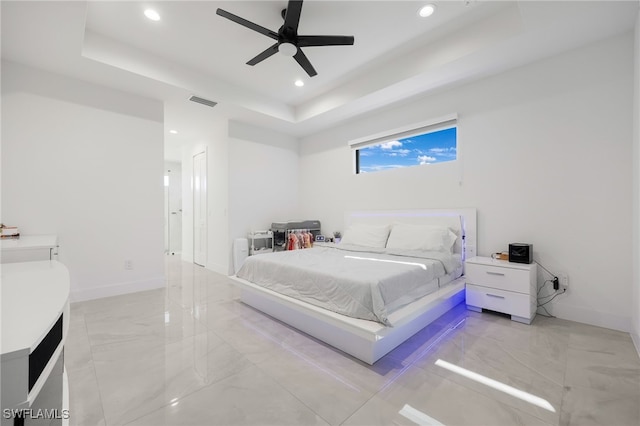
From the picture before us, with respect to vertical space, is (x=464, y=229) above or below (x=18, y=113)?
below

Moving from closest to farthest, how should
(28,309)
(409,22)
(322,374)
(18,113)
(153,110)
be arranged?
(28,309) < (322,374) < (409,22) < (18,113) < (153,110)

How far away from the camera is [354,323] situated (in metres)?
1.93

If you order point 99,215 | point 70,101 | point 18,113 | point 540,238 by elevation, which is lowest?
point 540,238

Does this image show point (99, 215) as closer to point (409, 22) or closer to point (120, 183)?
point (120, 183)

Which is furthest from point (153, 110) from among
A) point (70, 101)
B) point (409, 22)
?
point (409, 22)

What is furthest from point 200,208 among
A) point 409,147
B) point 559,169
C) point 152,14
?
point 559,169

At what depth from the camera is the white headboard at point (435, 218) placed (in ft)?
11.0

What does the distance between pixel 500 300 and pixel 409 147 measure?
2393 mm

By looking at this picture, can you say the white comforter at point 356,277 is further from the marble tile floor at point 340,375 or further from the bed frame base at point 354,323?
the marble tile floor at point 340,375

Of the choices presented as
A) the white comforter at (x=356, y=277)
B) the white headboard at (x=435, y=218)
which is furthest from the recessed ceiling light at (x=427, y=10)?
the white comforter at (x=356, y=277)

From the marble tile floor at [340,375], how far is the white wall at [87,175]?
938 mm

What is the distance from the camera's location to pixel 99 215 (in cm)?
341

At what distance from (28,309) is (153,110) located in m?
3.87

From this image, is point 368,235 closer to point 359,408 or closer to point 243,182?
point 243,182
